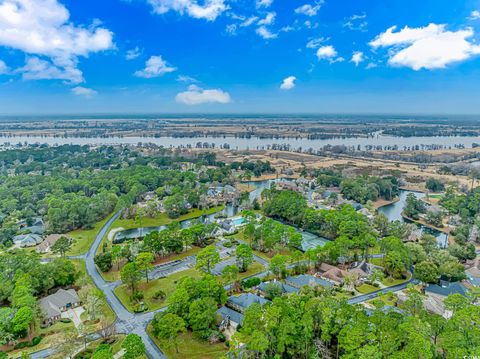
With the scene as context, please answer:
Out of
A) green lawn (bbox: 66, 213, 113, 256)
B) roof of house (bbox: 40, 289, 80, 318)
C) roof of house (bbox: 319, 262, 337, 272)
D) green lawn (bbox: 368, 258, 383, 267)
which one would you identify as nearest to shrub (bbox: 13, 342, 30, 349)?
roof of house (bbox: 40, 289, 80, 318)

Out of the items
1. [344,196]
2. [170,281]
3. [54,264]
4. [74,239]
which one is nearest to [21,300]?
[54,264]

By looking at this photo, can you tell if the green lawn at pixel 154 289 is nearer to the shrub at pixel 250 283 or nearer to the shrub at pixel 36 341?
the shrub at pixel 250 283

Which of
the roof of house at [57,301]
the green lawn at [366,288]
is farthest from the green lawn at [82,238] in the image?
the green lawn at [366,288]

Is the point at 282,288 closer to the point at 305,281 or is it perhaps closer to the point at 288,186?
the point at 305,281

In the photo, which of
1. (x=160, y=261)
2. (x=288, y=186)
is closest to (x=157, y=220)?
(x=160, y=261)

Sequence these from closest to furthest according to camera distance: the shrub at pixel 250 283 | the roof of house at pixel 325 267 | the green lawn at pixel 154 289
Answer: the green lawn at pixel 154 289, the shrub at pixel 250 283, the roof of house at pixel 325 267
